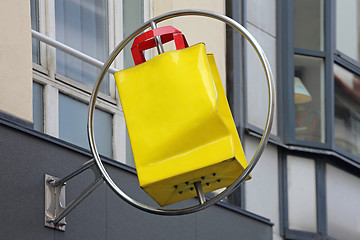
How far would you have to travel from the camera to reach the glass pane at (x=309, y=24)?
13.0 m

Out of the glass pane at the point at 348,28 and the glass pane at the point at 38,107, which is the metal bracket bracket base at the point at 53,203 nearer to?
the glass pane at the point at 38,107

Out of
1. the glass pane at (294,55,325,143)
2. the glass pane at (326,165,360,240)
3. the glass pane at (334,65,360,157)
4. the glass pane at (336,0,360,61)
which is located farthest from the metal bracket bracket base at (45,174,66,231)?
the glass pane at (336,0,360,61)

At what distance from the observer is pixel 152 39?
6.86 meters

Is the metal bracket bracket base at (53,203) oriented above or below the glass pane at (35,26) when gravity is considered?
below

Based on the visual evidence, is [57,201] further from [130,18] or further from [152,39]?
[130,18]

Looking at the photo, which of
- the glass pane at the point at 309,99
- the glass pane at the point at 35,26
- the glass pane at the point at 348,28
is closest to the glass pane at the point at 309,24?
the glass pane at the point at 309,99

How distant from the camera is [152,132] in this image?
20.9 ft

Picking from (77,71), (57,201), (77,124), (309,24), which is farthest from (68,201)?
(309,24)

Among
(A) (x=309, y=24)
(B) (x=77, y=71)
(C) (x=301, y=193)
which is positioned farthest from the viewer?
(A) (x=309, y=24)

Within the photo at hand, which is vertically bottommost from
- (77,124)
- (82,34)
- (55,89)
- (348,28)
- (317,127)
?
(77,124)

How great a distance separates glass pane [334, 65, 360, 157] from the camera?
43.6 feet

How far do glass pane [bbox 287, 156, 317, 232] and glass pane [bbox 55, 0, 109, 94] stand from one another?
144 inches

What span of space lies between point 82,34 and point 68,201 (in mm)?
2066

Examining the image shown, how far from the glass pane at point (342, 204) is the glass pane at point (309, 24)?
5.25 feet
